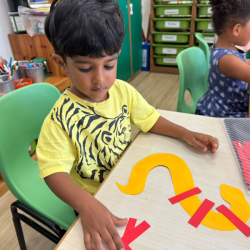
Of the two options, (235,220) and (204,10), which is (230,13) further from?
(204,10)

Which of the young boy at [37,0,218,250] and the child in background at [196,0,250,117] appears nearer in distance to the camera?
the young boy at [37,0,218,250]

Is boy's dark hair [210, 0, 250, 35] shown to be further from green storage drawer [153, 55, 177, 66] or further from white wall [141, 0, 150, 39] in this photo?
white wall [141, 0, 150, 39]

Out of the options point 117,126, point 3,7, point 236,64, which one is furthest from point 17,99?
point 3,7

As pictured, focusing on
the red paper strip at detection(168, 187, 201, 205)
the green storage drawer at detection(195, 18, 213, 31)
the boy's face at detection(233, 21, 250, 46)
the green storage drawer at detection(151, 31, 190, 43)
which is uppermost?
the boy's face at detection(233, 21, 250, 46)

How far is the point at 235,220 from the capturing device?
0.45m

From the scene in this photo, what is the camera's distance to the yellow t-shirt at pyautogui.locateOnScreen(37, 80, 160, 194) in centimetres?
55

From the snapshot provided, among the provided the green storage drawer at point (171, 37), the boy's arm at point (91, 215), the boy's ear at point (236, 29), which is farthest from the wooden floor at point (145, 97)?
the boy's ear at point (236, 29)

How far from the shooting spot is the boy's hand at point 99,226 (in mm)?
413

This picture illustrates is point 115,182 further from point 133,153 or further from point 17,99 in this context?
point 17,99

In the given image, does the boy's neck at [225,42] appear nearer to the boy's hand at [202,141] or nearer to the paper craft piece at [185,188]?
the boy's hand at [202,141]

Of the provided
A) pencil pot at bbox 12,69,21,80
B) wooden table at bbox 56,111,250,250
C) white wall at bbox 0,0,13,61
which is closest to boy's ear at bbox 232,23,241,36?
wooden table at bbox 56,111,250,250

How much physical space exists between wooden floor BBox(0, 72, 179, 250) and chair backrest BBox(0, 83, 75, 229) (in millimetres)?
493

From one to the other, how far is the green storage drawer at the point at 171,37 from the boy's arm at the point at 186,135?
7.97 feet

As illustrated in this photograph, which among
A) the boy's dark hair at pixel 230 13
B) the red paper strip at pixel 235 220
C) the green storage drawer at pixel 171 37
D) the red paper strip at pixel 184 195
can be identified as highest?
the boy's dark hair at pixel 230 13
